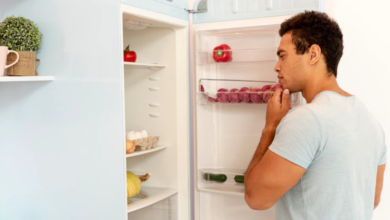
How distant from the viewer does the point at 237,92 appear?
69.8 inches

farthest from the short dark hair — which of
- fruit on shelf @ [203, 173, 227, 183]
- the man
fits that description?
fruit on shelf @ [203, 173, 227, 183]

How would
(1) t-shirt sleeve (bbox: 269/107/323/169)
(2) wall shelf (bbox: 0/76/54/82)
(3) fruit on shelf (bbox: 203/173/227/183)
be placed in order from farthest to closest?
(3) fruit on shelf (bbox: 203/173/227/183)
(2) wall shelf (bbox: 0/76/54/82)
(1) t-shirt sleeve (bbox: 269/107/323/169)

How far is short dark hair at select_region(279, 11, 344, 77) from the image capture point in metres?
1.31

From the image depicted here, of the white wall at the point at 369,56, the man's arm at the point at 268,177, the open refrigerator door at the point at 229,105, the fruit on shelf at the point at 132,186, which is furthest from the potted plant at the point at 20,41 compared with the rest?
the white wall at the point at 369,56

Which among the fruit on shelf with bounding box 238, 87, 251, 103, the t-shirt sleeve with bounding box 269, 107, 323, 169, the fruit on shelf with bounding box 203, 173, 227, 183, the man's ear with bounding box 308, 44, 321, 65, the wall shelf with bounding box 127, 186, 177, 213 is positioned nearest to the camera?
the t-shirt sleeve with bounding box 269, 107, 323, 169

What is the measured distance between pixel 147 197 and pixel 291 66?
861 millimetres

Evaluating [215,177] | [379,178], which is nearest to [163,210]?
[215,177]

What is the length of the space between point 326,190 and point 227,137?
2.42 feet

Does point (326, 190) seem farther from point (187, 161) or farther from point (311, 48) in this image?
point (187, 161)

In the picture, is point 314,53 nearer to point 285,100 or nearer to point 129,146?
point 285,100

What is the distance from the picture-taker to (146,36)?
2.00 metres

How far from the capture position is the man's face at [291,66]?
1330 millimetres

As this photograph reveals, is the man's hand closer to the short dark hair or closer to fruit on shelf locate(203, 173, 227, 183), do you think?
the short dark hair

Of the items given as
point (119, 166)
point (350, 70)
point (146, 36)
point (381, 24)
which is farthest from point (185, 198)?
point (381, 24)
